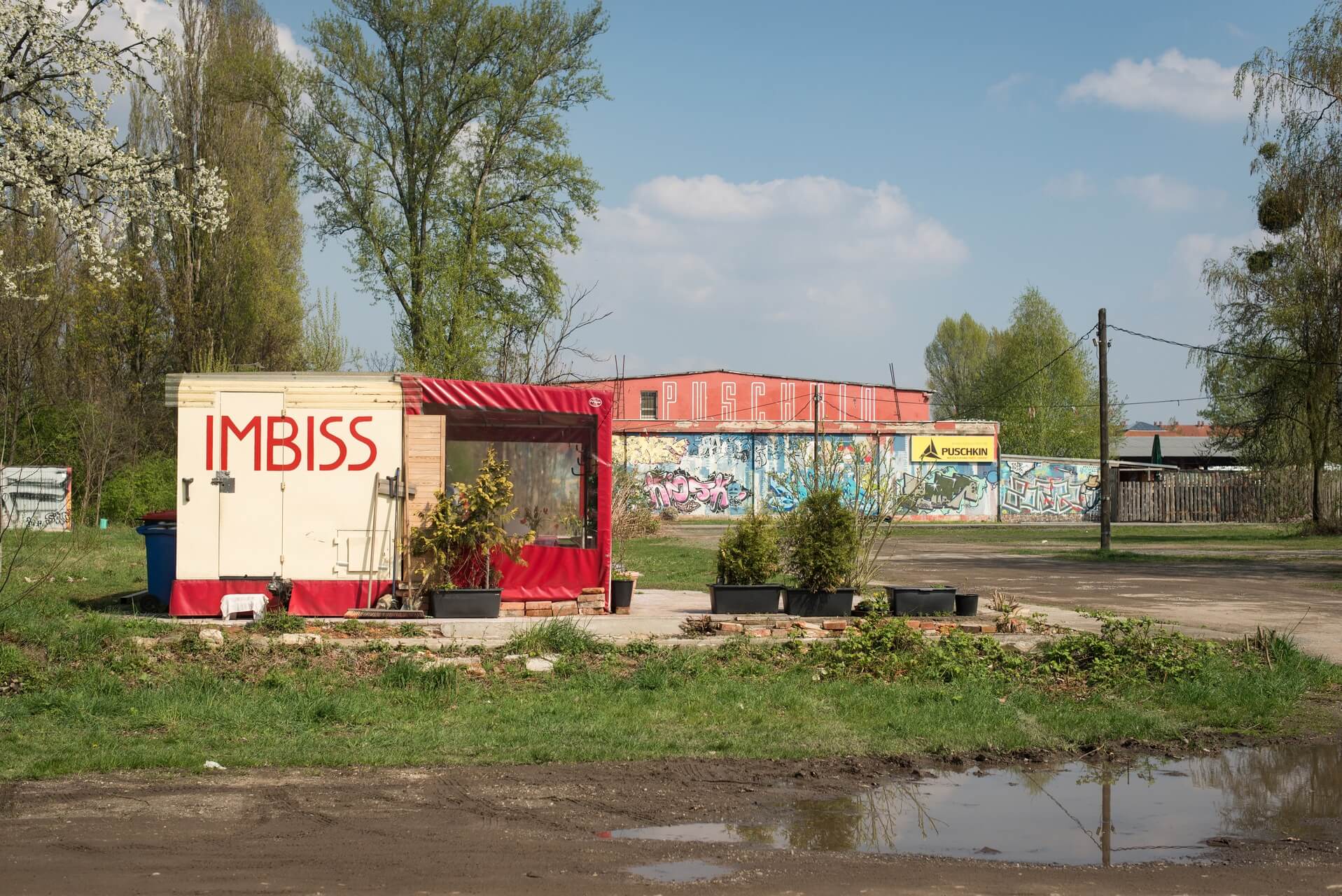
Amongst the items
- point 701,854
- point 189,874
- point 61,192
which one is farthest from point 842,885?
point 61,192

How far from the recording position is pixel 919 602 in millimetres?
12258

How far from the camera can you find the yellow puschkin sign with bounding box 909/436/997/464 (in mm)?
52312

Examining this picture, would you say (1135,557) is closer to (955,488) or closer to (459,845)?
(955,488)

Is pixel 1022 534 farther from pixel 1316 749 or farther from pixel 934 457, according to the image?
pixel 1316 749

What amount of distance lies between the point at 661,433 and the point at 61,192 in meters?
35.1

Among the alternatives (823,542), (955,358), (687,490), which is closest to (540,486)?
(823,542)

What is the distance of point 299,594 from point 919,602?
7018mm

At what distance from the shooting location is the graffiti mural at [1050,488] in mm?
53406

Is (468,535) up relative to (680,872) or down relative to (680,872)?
up

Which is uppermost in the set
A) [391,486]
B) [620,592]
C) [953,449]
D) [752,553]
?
[953,449]

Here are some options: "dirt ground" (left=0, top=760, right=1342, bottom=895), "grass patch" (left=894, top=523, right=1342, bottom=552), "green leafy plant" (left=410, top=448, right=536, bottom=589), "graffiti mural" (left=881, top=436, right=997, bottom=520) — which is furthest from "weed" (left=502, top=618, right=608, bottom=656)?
"graffiti mural" (left=881, top=436, right=997, bottom=520)

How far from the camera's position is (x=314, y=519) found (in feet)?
44.0

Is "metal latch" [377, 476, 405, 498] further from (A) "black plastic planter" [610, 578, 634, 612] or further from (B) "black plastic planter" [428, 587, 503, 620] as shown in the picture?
(A) "black plastic planter" [610, 578, 634, 612]

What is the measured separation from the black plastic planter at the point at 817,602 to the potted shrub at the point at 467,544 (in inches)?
129
